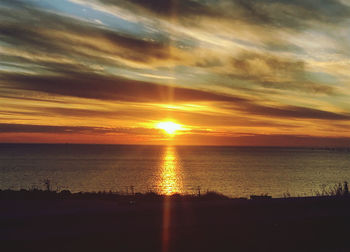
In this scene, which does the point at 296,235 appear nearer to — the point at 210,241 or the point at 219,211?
the point at 210,241

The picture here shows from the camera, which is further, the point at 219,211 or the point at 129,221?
the point at 219,211

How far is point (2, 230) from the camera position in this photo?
10375 millimetres

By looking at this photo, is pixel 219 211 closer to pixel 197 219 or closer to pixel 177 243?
pixel 197 219

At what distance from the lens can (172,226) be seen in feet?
37.7

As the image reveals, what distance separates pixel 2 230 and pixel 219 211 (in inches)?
286

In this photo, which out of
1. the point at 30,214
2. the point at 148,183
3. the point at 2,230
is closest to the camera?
the point at 2,230

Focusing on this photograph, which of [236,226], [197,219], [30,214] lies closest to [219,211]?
[197,219]

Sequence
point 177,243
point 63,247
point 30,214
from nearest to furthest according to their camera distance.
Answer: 1. point 63,247
2. point 177,243
3. point 30,214

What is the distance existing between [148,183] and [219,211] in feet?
230

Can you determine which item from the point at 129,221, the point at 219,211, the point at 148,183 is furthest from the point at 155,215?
the point at 148,183

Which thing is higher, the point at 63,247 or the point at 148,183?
the point at 63,247

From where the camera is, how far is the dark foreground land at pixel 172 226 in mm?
9336

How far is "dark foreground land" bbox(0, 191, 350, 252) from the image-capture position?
934 centimetres

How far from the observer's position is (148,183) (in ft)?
273
